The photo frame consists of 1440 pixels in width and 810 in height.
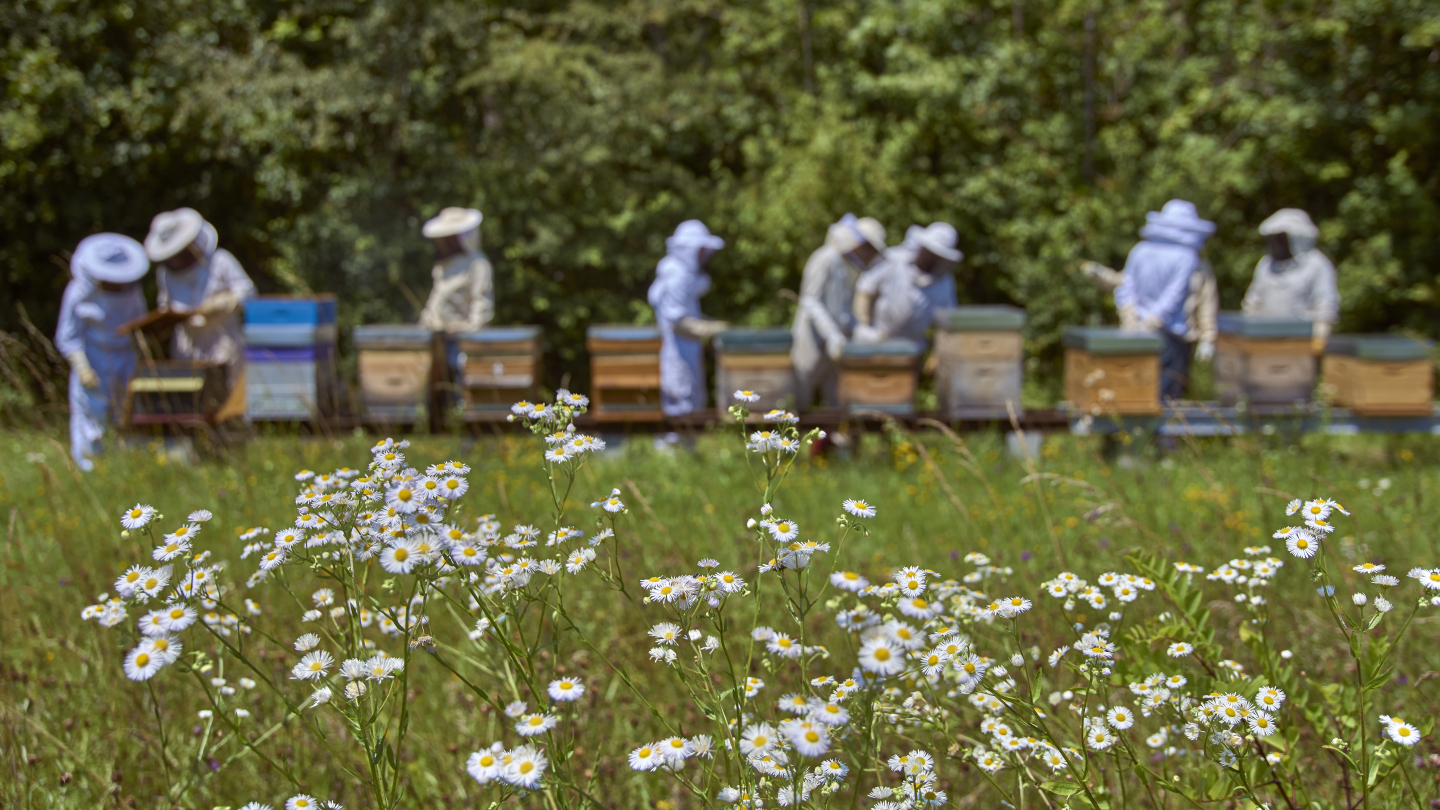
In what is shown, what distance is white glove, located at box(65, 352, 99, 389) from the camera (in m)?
7.70

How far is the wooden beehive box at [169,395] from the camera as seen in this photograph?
701 cm

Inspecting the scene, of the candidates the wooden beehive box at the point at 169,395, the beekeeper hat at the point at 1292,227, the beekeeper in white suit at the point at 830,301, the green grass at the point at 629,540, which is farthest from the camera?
the beekeeper hat at the point at 1292,227

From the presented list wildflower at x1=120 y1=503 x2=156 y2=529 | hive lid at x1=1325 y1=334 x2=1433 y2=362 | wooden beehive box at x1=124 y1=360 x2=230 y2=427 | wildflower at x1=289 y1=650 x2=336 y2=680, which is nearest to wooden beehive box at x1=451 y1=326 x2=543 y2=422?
wooden beehive box at x1=124 y1=360 x2=230 y2=427

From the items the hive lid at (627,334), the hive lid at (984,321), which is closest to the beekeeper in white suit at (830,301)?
the hive lid at (984,321)

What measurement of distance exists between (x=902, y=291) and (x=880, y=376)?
135 centimetres

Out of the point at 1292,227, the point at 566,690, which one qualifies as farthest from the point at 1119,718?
the point at 1292,227

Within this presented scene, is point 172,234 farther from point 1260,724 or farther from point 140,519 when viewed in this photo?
point 1260,724

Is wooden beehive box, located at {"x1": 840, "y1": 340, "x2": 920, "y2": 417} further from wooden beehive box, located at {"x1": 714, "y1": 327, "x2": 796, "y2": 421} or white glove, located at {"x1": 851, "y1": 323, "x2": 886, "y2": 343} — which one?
white glove, located at {"x1": 851, "y1": 323, "x2": 886, "y2": 343}

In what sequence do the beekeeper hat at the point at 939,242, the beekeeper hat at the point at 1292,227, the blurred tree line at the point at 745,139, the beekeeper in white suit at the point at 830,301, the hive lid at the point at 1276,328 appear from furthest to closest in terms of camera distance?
the blurred tree line at the point at 745,139 → the beekeeper hat at the point at 1292,227 → the beekeeper hat at the point at 939,242 → the beekeeper in white suit at the point at 830,301 → the hive lid at the point at 1276,328

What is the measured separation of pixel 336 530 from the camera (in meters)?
1.83

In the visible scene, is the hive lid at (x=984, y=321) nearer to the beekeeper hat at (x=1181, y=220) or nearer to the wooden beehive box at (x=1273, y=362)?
the wooden beehive box at (x=1273, y=362)

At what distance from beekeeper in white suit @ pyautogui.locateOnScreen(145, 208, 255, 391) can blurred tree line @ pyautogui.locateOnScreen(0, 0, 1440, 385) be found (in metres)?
4.05

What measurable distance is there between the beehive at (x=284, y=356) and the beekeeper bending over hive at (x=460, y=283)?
1168 millimetres

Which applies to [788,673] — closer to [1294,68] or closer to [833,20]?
[833,20]
